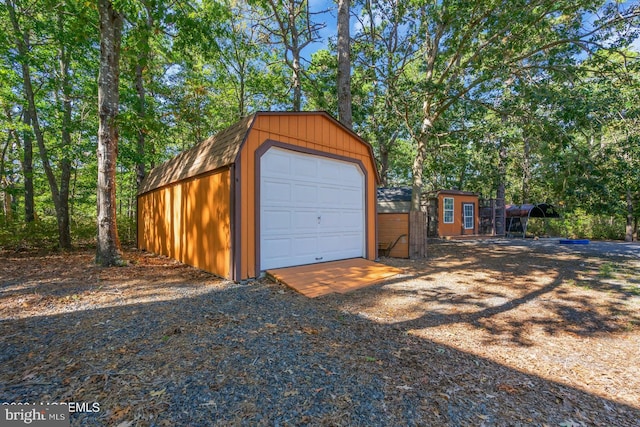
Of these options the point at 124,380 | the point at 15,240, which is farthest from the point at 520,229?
the point at 15,240

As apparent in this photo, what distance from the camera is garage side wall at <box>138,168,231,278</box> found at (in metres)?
5.05

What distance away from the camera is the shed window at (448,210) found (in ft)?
50.4

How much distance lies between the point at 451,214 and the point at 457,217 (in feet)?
1.76

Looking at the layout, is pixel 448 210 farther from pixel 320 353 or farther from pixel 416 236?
pixel 320 353

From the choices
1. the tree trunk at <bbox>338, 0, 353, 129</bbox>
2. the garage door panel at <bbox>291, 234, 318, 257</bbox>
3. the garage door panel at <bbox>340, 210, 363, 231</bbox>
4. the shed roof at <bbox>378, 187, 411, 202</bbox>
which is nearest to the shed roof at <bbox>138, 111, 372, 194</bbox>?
the garage door panel at <bbox>340, 210, 363, 231</bbox>

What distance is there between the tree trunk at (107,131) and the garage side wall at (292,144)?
3.39 m

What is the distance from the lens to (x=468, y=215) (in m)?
16.5

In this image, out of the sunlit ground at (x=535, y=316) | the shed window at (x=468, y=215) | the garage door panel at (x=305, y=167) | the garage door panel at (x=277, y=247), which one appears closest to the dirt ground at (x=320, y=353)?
the sunlit ground at (x=535, y=316)

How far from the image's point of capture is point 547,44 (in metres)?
7.36

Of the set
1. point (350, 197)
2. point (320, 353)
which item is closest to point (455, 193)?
point (350, 197)

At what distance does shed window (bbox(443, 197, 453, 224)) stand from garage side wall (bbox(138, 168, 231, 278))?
13.2 meters

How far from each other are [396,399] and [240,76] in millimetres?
14909

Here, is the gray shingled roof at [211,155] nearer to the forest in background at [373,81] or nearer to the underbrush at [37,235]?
the forest in background at [373,81]

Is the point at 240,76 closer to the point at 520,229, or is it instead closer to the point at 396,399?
the point at 396,399
